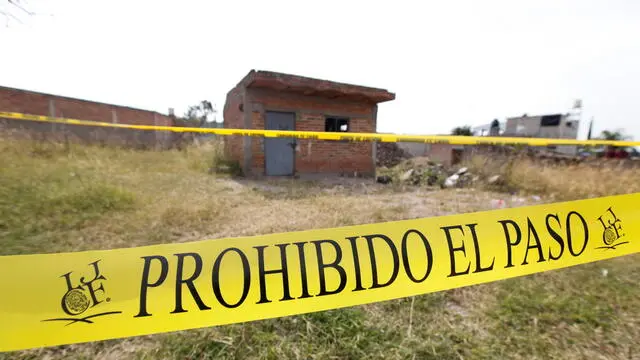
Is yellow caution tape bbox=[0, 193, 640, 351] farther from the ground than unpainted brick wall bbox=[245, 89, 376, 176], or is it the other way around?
unpainted brick wall bbox=[245, 89, 376, 176]

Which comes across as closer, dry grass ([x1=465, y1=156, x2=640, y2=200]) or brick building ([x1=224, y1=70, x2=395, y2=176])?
dry grass ([x1=465, y1=156, x2=640, y2=200])

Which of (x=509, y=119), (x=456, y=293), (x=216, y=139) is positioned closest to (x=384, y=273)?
(x=456, y=293)

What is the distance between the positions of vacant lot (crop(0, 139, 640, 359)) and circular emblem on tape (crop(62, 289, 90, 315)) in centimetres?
49

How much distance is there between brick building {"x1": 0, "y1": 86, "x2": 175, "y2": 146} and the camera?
34.2 ft

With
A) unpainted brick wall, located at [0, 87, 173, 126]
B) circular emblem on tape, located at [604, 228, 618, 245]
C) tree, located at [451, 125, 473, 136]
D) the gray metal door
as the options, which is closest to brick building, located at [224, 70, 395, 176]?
the gray metal door

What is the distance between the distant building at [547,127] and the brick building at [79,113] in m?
32.1

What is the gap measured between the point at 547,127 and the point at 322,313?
3444cm

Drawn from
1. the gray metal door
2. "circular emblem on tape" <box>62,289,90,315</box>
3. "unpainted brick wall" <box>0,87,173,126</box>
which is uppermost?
"unpainted brick wall" <box>0,87,173,126</box>

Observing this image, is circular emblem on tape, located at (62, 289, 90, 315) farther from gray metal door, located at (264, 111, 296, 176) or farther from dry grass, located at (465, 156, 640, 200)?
dry grass, located at (465, 156, 640, 200)

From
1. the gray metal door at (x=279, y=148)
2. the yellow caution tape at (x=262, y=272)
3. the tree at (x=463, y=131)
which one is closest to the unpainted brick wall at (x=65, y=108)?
the gray metal door at (x=279, y=148)

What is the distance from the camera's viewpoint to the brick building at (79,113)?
34.2 feet

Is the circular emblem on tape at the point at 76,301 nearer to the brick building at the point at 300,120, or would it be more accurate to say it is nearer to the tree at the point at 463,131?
the brick building at the point at 300,120

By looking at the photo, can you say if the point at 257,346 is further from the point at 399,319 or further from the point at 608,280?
the point at 608,280

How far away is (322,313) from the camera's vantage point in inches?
55.5
